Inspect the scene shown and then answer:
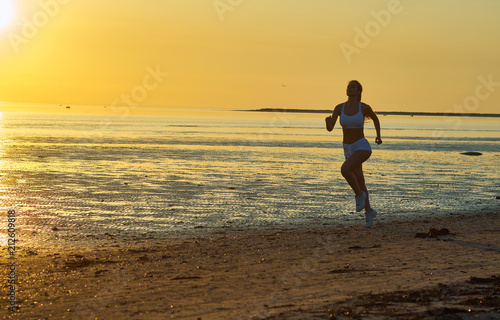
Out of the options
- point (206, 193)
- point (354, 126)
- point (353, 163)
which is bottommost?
point (206, 193)

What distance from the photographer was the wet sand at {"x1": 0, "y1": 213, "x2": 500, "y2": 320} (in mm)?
6090

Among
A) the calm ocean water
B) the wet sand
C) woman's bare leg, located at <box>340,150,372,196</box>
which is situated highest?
woman's bare leg, located at <box>340,150,372,196</box>

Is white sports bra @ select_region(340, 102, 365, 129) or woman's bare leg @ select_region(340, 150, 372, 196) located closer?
white sports bra @ select_region(340, 102, 365, 129)

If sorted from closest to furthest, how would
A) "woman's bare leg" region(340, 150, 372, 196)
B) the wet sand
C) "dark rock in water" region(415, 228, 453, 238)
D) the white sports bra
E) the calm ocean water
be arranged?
the wet sand, "dark rock in water" region(415, 228, 453, 238), the white sports bra, "woman's bare leg" region(340, 150, 372, 196), the calm ocean water

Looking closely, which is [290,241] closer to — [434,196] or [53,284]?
[53,284]

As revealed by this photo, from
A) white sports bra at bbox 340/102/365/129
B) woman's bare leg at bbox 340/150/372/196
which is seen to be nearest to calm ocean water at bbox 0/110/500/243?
woman's bare leg at bbox 340/150/372/196

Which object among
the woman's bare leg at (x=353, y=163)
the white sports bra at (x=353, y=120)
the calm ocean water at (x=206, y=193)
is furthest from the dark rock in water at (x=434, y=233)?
the calm ocean water at (x=206, y=193)

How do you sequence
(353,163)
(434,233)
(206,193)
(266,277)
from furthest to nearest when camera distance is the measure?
(206,193)
(353,163)
(434,233)
(266,277)

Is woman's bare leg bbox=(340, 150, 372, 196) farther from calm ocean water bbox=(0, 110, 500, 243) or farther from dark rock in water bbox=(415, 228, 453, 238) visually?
calm ocean water bbox=(0, 110, 500, 243)

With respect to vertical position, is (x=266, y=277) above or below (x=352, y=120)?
below

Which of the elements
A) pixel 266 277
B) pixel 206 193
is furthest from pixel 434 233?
pixel 206 193

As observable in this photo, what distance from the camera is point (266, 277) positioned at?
24.7 feet

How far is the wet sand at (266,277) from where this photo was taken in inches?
240

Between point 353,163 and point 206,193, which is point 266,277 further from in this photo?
point 206,193
